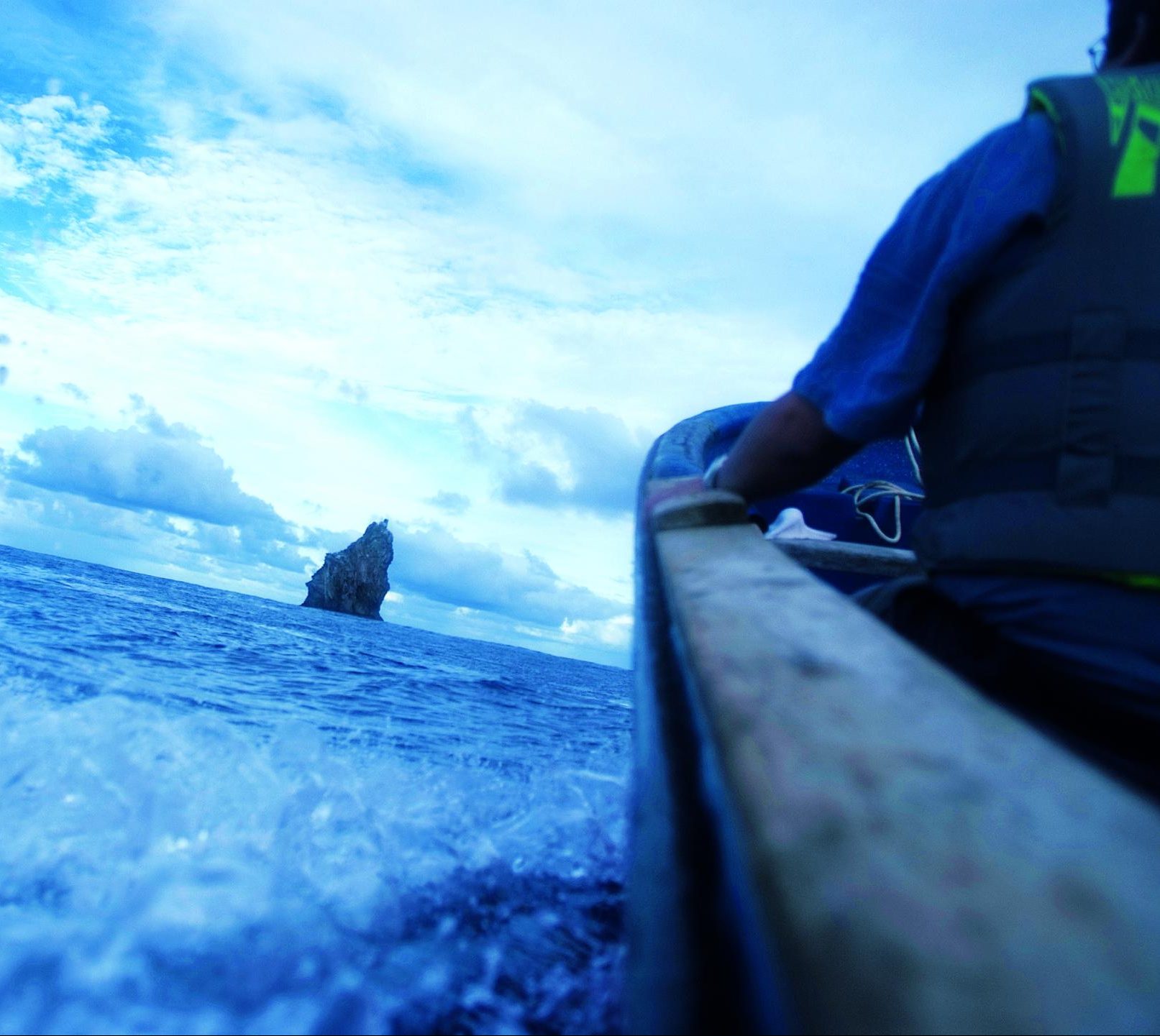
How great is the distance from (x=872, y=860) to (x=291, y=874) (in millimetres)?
2390

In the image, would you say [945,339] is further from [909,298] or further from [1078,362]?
[1078,362]

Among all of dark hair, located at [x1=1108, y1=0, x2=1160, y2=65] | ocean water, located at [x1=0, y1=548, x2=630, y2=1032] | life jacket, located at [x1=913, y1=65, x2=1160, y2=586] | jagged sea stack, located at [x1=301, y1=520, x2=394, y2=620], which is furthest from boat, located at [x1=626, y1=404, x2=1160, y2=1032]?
jagged sea stack, located at [x1=301, y1=520, x2=394, y2=620]

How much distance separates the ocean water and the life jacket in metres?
0.87

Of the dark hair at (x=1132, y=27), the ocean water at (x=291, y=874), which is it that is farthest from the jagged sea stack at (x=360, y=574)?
the dark hair at (x=1132, y=27)

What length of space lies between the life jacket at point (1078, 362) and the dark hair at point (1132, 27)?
5.6 inches

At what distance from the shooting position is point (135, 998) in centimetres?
157

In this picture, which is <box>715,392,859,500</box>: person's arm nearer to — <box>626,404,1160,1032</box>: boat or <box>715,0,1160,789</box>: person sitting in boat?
<box>715,0,1160,789</box>: person sitting in boat

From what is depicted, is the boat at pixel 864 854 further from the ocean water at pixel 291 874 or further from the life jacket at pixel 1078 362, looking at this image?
the life jacket at pixel 1078 362

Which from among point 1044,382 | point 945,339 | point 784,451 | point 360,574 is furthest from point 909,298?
point 360,574

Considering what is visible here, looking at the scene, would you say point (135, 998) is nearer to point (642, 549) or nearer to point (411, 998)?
point (411, 998)

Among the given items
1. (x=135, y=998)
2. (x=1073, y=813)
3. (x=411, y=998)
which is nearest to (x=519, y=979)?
(x=411, y=998)

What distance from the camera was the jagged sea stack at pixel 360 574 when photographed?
257 feet

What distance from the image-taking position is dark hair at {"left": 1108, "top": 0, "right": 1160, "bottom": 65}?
3.98 ft

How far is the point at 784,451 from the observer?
4.68 ft
